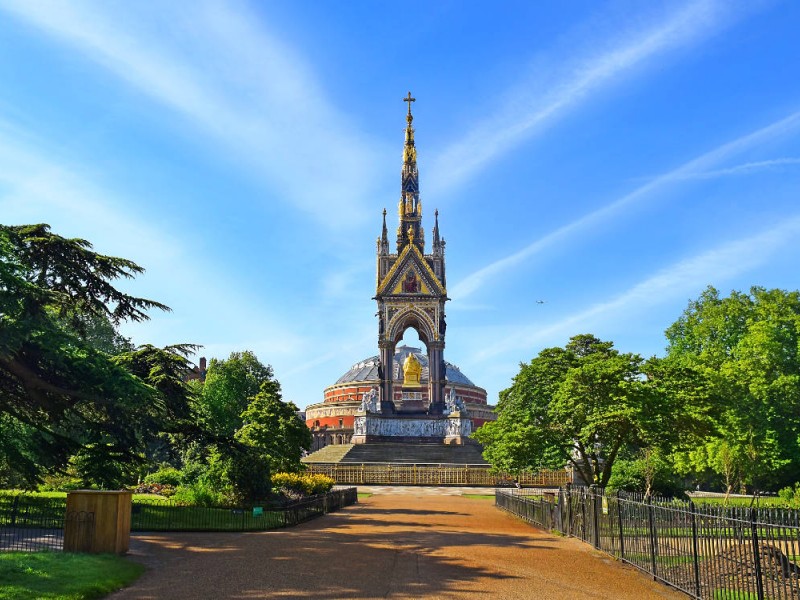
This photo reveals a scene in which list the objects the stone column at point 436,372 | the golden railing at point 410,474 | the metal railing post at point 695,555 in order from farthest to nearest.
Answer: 1. the stone column at point 436,372
2. the golden railing at point 410,474
3. the metal railing post at point 695,555

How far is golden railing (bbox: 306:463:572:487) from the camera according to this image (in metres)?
46.4

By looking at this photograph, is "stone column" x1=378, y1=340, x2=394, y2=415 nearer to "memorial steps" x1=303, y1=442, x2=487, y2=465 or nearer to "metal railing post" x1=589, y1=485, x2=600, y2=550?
"memorial steps" x1=303, y1=442, x2=487, y2=465

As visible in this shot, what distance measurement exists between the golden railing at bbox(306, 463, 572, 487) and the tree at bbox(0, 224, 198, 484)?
24.3m

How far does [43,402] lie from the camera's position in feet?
59.3

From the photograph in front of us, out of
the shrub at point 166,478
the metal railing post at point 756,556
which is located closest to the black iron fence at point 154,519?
the shrub at point 166,478

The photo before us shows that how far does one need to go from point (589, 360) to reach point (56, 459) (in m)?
17.0

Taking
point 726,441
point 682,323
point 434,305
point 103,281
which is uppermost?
point 434,305

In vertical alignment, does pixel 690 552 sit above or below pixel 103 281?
below

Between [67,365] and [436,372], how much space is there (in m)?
48.9

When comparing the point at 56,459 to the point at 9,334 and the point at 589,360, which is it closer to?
the point at 9,334

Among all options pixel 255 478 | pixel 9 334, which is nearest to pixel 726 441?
pixel 255 478

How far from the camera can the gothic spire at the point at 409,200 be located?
6738 centimetres

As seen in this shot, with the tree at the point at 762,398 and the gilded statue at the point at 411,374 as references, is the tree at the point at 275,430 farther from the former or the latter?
the gilded statue at the point at 411,374

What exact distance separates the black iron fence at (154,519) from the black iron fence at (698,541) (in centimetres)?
899
